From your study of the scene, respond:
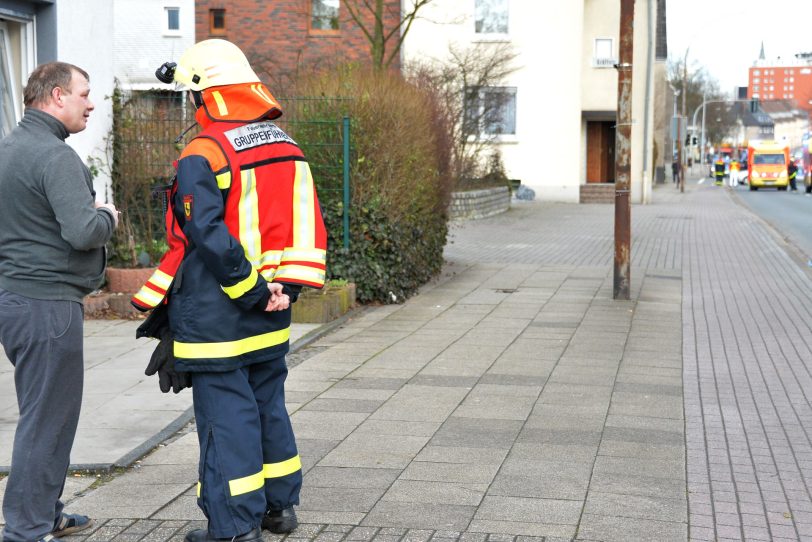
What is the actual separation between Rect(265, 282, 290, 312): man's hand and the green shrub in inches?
283

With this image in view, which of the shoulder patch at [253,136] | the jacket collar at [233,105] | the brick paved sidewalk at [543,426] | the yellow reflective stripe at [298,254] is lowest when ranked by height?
the brick paved sidewalk at [543,426]

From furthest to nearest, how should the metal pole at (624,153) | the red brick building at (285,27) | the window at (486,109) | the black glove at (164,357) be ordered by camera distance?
the red brick building at (285,27)
the window at (486,109)
the metal pole at (624,153)
the black glove at (164,357)

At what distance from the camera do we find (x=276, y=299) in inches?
165

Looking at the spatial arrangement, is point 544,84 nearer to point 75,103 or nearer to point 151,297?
point 75,103

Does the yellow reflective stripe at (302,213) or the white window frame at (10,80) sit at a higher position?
the white window frame at (10,80)

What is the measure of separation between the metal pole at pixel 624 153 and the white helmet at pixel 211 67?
27.7ft

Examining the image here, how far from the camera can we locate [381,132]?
11523mm

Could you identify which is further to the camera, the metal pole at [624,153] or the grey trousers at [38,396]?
the metal pole at [624,153]

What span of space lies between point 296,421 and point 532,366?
92.9 inches

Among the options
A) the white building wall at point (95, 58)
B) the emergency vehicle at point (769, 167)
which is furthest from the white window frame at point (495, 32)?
the white building wall at point (95, 58)

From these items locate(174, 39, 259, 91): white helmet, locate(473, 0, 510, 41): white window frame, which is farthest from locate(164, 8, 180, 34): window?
locate(174, 39, 259, 91): white helmet

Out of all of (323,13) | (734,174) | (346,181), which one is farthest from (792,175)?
(346,181)

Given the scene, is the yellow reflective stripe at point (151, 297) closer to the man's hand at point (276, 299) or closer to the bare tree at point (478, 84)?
the man's hand at point (276, 299)

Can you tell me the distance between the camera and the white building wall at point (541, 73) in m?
35.8
